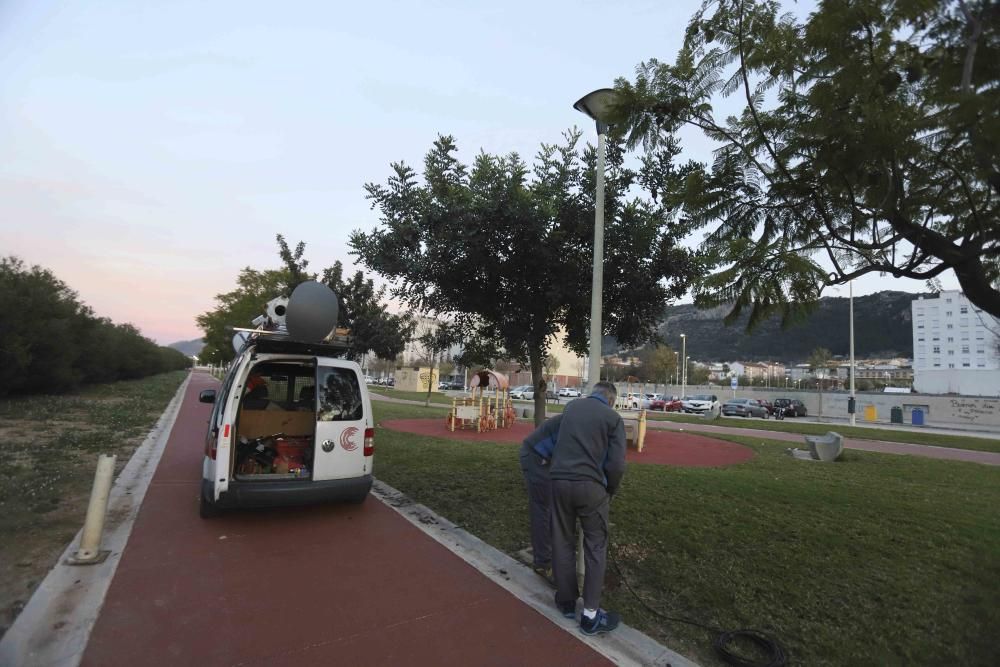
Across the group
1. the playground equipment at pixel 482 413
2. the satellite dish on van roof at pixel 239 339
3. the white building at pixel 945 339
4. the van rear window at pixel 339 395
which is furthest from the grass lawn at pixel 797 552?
the white building at pixel 945 339

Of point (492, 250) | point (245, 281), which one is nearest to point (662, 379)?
Result: point (245, 281)

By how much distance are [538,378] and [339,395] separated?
105 inches

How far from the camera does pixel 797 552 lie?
16.8 feet

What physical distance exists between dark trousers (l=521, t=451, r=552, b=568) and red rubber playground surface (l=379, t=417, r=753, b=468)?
A: 7.59 meters

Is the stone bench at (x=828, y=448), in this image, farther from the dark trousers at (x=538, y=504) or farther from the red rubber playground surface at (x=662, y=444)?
the dark trousers at (x=538, y=504)

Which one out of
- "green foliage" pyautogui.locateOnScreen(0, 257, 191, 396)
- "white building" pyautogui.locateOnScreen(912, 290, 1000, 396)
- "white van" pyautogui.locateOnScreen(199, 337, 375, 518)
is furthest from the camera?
"white building" pyautogui.locateOnScreen(912, 290, 1000, 396)

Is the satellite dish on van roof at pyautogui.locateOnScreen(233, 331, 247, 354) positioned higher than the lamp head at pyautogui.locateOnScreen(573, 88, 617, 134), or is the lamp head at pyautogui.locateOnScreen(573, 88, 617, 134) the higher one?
the lamp head at pyautogui.locateOnScreen(573, 88, 617, 134)

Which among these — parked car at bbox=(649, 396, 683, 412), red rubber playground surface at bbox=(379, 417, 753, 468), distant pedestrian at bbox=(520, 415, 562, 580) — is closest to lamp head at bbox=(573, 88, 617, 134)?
distant pedestrian at bbox=(520, 415, 562, 580)

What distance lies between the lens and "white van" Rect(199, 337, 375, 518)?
5.44 metres

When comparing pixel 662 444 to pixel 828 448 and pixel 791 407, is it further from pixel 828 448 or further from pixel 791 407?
pixel 791 407

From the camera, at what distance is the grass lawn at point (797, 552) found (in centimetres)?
360

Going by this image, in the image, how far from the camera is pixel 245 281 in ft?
106

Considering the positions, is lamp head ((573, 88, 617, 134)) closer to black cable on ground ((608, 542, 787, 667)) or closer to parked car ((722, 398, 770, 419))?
black cable on ground ((608, 542, 787, 667))

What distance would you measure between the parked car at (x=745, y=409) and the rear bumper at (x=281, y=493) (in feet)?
121
